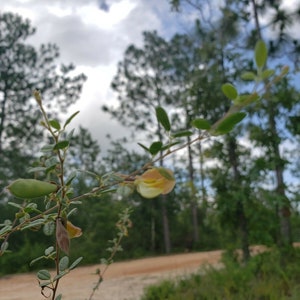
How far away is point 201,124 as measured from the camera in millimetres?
449

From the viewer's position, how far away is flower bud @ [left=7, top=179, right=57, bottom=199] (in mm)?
416

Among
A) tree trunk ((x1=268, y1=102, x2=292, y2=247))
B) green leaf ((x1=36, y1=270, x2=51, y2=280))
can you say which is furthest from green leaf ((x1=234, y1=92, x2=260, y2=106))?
tree trunk ((x1=268, y1=102, x2=292, y2=247))

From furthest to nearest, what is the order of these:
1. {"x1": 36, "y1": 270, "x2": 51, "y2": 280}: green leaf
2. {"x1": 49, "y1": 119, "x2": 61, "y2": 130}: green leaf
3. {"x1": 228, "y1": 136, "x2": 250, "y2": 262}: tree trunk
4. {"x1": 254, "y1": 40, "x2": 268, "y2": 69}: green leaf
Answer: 1. {"x1": 228, "y1": 136, "x2": 250, "y2": 262}: tree trunk
2. {"x1": 36, "y1": 270, "x2": 51, "y2": 280}: green leaf
3. {"x1": 49, "y1": 119, "x2": 61, "y2": 130}: green leaf
4. {"x1": 254, "y1": 40, "x2": 268, "y2": 69}: green leaf

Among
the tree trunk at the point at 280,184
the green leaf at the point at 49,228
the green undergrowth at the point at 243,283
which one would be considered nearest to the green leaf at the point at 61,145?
the green leaf at the point at 49,228

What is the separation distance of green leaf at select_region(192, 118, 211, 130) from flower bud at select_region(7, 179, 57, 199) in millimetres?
160

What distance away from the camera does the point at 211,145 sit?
5535mm

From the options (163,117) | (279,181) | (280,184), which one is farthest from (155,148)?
(279,181)

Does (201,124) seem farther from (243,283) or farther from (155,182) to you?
(243,283)

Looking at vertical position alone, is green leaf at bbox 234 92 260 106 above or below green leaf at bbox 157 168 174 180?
above

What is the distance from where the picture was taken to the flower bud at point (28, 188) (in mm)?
416

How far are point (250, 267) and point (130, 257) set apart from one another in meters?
8.52

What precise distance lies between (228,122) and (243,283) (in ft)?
12.0

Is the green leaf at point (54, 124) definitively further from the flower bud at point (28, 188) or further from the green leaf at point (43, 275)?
the green leaf at point (43, 275)

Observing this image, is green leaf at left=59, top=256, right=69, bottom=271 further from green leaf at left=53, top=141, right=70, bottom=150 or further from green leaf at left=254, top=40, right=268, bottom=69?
green leaf at left=254, top=40, right=268, bottom=69
